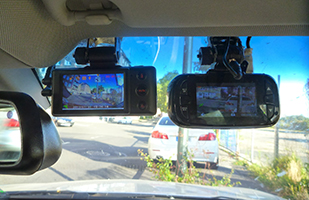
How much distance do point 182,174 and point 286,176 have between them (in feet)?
5.68

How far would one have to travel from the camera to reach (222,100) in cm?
146

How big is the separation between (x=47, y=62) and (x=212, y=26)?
4.25 feet

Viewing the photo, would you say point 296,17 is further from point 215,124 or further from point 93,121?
point 93,121

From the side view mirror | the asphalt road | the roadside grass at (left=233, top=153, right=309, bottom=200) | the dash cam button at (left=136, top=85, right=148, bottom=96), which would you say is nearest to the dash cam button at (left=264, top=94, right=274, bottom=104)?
the dash cam button at (left=136, top=85, right=148, bottom=96)

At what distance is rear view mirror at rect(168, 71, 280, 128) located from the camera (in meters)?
1.47

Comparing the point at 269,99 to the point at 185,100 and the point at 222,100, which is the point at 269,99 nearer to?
the point at 222,100

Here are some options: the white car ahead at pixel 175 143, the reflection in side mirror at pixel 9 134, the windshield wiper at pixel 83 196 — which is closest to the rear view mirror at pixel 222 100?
the reflection in side mirror at pixel 9 134

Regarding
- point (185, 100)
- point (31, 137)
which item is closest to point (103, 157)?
point (31, 137)

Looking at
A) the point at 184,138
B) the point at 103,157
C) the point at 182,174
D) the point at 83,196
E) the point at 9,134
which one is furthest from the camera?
the point at 103,157

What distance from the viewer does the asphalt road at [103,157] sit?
4133mm

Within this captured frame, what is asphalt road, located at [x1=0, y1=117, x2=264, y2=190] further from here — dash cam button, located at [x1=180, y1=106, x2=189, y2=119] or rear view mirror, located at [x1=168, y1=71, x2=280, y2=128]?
dash cam button, located at [x1=180, y1=106, x2=189, y2=119]

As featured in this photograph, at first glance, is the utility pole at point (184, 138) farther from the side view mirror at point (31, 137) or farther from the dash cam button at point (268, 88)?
the side view mirror at point (31, 137)

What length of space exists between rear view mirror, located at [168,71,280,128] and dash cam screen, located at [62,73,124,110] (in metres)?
0.39

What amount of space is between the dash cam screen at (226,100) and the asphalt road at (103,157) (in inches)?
119
